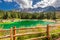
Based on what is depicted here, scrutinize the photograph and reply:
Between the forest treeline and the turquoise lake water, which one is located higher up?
the forest treeline

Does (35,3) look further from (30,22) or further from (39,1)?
(30,22)

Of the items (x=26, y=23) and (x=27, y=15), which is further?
(x=27, y=15)

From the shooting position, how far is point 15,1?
11383mm

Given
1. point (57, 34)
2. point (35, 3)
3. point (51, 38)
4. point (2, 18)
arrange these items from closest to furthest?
1. point (51, 38)
2. point (57, 34)
3. point (2, 18)
4. point (35, 3)

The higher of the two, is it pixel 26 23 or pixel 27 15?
pixel 27 15

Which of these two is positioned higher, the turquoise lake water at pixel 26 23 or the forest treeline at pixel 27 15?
the forest treeline at pixel 27 15

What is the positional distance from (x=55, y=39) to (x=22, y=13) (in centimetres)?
345

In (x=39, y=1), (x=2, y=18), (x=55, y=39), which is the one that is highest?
(x=39, y=1)

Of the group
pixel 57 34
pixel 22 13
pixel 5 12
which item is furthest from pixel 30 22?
pixel 57 34

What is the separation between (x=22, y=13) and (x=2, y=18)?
58.1 inches

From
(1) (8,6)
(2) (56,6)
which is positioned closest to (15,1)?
(1) (8,6)

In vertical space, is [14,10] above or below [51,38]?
above

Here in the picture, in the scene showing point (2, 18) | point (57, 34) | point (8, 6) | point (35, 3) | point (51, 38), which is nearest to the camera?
point (51, 38)

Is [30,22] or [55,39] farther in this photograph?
[30,22]
